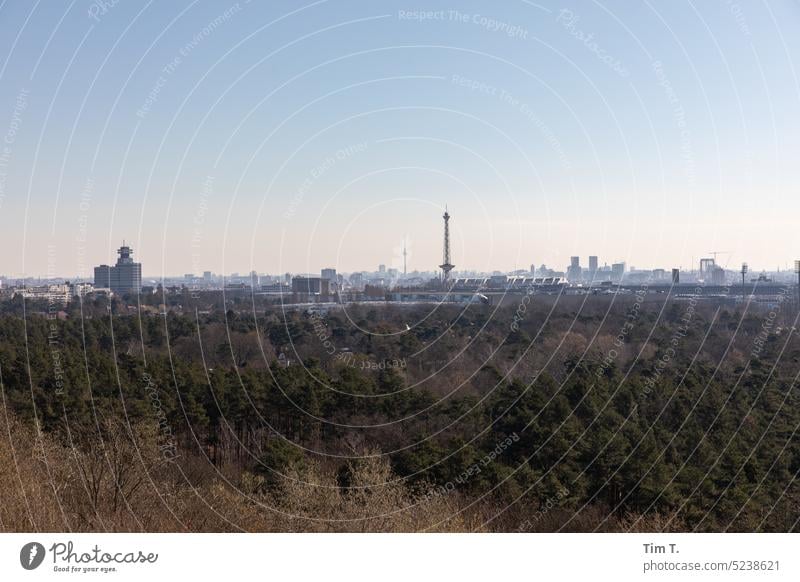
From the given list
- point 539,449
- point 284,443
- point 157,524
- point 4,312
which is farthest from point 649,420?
point 4,312

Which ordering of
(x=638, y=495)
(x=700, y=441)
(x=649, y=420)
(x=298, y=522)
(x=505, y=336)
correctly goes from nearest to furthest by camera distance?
(x=298, y=522), (x=638, y=495), (x=700, y=441), (x=649, y=420), (x=505, y=336)

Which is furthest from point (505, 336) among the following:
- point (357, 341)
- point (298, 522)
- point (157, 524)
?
point (157, 524)

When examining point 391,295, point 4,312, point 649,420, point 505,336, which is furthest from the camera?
point 391,295

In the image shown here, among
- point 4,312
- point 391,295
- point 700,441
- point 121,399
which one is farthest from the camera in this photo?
point 391,295

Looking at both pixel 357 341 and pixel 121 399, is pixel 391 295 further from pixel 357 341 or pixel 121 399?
pixel 121 399

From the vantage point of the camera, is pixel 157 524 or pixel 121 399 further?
pixel 121 399

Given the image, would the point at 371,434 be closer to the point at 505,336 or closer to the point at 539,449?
the point at 539,449

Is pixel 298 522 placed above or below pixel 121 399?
below
